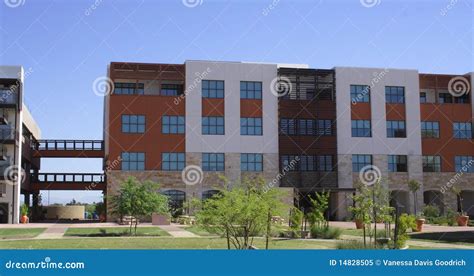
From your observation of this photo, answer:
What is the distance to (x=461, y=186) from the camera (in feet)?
188

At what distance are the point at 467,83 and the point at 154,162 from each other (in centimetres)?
3244

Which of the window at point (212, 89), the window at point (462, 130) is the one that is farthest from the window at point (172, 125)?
the window at point (462, 130)

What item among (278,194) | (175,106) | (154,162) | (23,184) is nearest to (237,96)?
(175,106)

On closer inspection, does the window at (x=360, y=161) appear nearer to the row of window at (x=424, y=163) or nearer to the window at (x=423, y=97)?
the row of window at (x=424, y=163)

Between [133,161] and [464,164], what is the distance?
32.8 meters

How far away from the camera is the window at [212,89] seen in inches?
2062

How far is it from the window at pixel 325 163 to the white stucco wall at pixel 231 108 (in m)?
4.49

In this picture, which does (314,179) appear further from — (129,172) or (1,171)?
(1,171)

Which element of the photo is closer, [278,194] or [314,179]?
[278,194]

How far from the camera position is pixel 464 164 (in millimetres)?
57594

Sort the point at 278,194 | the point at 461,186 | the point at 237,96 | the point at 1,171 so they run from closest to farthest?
1. the point at 278,194
2. the point at 1,171
3. the point at 237,96
4. the point at 461,186

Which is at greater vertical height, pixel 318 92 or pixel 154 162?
pixel 318 92

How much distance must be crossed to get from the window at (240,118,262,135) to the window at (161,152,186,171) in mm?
6104

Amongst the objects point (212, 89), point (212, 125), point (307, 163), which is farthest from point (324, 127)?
point (212, 89)
